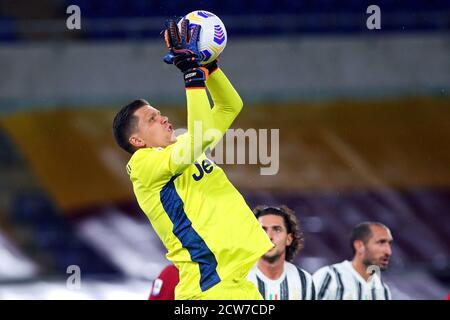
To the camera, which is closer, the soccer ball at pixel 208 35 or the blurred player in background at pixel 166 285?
the soccer ball at pixel 208 35

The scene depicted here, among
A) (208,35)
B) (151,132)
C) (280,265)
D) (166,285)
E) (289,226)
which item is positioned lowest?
(166,285)

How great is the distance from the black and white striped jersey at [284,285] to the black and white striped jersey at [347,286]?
0.17 meters

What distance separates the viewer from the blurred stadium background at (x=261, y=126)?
870 cm

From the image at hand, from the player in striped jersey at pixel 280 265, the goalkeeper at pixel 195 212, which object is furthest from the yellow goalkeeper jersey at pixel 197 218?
the player in striped jersey at pixel 280 265

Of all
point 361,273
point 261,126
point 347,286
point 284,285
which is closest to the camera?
point 284,285

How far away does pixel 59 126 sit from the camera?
8.98 m

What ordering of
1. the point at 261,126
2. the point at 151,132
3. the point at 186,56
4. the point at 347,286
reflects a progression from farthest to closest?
the point at 261,126, the point at 347,286, the point at 151,132, the point at 186,56

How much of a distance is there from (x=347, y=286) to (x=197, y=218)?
8.91 feet

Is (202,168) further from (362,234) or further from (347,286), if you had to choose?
(362,234)

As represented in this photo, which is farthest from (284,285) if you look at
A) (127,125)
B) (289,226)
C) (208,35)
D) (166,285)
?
(208,35)

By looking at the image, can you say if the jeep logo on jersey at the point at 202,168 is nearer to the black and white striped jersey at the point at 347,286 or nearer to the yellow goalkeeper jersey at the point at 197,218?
the yellow goalkeeper jersey at the point at 197,218

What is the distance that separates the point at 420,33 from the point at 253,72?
1599 millimetres

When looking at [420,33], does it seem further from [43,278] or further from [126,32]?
[43,278]

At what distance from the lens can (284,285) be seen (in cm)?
→ 639
